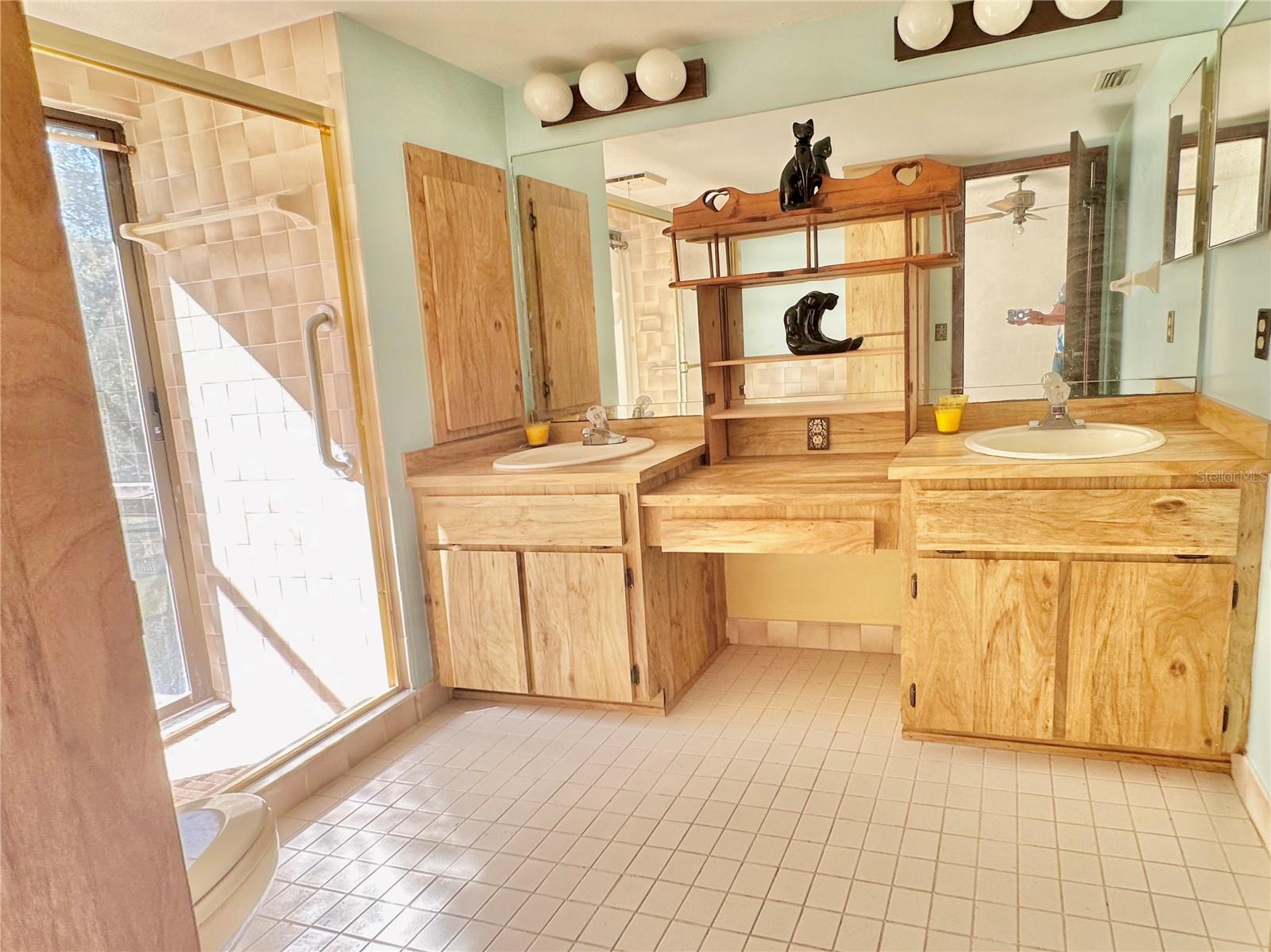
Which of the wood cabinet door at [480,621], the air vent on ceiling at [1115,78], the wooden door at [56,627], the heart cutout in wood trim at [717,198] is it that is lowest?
the wood cabinet door at [480,621]

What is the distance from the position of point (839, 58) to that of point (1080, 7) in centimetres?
69

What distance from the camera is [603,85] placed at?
113 inches

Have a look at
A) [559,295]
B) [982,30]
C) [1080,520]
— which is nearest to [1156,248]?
[982,30]

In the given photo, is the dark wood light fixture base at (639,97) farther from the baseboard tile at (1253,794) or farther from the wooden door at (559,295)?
the baseboard tile at (1253,794)

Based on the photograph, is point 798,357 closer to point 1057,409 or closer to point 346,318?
point 1057,409

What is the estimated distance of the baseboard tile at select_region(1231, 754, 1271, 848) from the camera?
5.88ft

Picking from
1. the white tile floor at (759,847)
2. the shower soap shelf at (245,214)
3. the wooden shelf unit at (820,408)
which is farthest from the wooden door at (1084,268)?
the shower soap shelf at (245,214)

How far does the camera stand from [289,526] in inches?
111

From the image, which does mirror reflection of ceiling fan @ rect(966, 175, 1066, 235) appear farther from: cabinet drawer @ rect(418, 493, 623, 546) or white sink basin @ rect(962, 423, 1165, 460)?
cabinet drawer @ rect(418, 493, 623, 546)


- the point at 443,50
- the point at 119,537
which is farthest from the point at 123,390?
the point at 119,537

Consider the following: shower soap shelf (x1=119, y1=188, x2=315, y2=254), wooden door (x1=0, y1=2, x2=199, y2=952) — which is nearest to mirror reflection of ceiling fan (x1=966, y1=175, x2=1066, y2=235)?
shower soap shelf (x1=119, y1=188, x2=315, y2=254)

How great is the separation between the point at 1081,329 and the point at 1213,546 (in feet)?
2.75

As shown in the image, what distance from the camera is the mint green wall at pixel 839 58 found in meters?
2.36

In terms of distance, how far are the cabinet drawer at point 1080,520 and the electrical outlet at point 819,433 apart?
789mm
